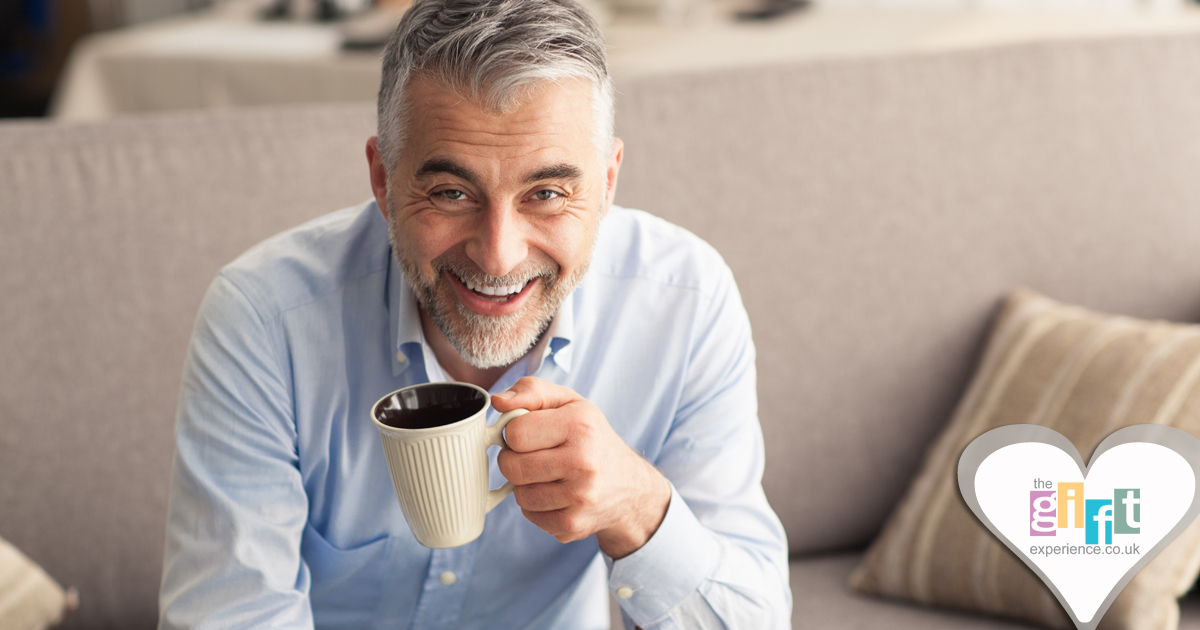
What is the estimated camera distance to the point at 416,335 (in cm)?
103

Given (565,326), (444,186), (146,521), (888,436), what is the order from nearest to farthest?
(444,186), (565,326), (146,521), (888,436)

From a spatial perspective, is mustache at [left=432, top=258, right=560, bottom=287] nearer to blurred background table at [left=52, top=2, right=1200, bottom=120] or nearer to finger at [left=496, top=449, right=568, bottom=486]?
finger at [left=496, top=449, right=568, bottom=486]

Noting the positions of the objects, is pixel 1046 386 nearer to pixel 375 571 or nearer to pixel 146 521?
pixel 375 571

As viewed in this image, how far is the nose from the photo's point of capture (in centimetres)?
89

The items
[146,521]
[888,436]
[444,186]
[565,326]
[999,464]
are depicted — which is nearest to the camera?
[444,186]

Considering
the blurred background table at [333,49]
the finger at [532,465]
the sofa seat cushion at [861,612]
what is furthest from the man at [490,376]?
the blurred background table at [333,49]

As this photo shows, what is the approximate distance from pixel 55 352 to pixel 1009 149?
4.77 ft

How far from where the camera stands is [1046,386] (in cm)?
137

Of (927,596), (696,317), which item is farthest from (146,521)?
(927,596)

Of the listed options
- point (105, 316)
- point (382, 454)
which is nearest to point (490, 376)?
point (382, 454)

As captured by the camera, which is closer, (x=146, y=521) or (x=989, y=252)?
(x=146, y=521)

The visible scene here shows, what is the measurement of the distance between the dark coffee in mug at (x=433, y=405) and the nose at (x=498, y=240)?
0.42ft

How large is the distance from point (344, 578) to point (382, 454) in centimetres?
17

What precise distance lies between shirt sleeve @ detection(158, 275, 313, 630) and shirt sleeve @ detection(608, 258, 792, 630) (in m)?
0.34
